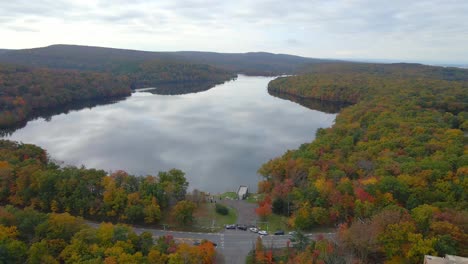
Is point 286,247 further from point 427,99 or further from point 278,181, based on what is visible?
point 427,99

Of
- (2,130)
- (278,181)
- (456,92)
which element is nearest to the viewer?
(278,181)

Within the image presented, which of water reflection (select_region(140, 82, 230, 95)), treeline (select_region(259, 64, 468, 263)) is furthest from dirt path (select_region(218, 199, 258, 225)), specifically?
water reflection (select_region(140, 82, 230, 95))

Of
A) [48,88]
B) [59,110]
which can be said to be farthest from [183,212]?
[48,88]

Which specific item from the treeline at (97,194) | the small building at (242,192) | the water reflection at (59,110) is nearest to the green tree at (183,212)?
the treeline at (97,194)

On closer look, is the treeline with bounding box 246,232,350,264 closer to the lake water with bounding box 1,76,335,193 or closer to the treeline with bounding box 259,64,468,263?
the treeline with bounding box 259,64,468,263

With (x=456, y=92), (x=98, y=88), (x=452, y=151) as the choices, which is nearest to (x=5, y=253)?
(x=452, y=151)

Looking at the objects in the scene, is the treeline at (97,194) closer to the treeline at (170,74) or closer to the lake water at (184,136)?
the lake water at (184,136)
